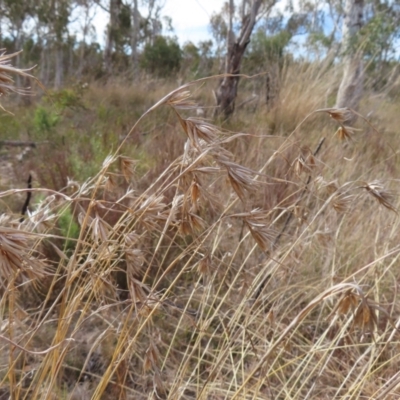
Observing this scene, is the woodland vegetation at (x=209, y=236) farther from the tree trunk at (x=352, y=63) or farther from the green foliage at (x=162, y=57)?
the green foliage at (x=162, y=57)

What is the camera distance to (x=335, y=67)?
4500mm

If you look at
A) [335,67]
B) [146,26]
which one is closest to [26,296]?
[335,67]

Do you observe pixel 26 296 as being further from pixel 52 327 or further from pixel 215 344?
pixel 215 344

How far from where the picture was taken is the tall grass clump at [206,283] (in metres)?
0.57

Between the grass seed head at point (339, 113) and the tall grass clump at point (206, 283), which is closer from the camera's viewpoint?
the tall grass clump at point (206, 283)

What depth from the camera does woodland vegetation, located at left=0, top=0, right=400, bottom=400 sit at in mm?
605

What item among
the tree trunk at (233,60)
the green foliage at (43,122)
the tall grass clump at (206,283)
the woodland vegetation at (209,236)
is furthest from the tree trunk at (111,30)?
the tall grass clump at (206,283)

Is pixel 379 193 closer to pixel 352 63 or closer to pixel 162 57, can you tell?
pixel 352 63

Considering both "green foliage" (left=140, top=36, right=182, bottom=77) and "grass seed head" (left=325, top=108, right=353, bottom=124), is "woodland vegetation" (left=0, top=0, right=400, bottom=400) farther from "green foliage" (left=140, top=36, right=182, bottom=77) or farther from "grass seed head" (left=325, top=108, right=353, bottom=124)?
"green foliage" (left=140, top=36, right=182, bottom=77)

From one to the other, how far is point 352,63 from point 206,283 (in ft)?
13.4

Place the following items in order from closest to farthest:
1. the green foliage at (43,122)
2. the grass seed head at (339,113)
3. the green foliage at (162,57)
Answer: the grass seed head at (339,113), the green foliage at (43,122), the green foliage at (162,57)

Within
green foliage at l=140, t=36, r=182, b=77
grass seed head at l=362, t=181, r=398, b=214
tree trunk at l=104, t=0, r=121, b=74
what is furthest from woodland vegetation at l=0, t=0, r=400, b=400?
green foliage at l=140, t=36, r=182, b=77

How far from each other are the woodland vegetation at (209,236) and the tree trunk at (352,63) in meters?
0.02

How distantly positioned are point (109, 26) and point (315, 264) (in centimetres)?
1322
